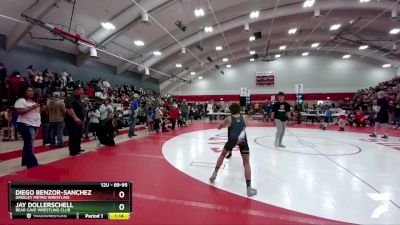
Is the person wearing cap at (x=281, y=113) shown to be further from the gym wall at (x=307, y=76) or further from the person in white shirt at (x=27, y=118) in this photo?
the gym wall at (x=307, y=76)

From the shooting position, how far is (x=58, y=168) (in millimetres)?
4441

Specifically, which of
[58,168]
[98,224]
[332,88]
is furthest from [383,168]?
[332,88]

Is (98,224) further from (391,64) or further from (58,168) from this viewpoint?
(391,64)

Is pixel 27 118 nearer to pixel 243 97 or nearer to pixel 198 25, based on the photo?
pixel 198 25

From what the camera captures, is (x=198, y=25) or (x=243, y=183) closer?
Answer: (x=243, y=183)

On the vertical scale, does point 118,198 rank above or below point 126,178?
above

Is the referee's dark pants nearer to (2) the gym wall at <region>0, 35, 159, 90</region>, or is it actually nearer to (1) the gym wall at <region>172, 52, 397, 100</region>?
(2) the gym wall at <region>0, 35, 159, 90</region>

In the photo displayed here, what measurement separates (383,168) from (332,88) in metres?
22.9

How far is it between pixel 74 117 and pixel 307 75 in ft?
82.2

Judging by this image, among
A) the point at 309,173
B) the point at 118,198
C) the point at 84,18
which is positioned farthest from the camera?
the point at 84,18

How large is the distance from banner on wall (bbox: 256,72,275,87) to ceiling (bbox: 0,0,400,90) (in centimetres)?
379

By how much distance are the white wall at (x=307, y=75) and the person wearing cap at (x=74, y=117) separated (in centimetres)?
2323
